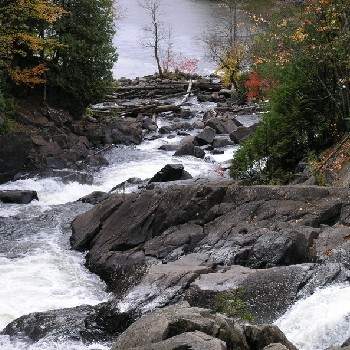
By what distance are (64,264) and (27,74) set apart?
640 inches

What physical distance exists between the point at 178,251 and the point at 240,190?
9.78 feet

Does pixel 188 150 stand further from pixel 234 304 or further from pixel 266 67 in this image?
pixel 234 304

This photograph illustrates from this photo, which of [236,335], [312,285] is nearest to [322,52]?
[312,285]

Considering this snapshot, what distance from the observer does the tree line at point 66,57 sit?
3284 cm

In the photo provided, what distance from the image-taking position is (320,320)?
12.7 meters

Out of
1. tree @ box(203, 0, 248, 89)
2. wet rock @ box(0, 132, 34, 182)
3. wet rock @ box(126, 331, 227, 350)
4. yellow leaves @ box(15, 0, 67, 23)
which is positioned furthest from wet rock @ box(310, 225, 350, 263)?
tree @ box(203, 0, 248, 89)

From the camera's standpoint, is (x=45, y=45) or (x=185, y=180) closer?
(x=185, y=180)

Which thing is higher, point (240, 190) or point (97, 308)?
point (240, 190)

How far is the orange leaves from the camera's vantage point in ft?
107

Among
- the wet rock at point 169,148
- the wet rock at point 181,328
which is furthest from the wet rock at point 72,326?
the wet rock at point 169,148

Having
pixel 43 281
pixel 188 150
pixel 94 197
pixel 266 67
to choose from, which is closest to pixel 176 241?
pixel 43 281

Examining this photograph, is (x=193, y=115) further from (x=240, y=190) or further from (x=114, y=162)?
(x=240, y=190)

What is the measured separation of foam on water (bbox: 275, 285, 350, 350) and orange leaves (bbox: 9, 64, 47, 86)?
Answer: 23.0 m

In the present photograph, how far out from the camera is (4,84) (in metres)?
32.3
